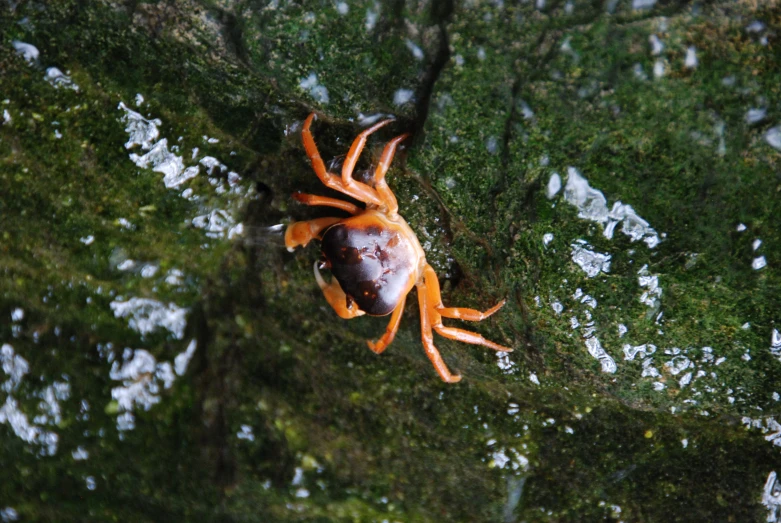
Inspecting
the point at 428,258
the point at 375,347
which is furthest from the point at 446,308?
the point at 375,347

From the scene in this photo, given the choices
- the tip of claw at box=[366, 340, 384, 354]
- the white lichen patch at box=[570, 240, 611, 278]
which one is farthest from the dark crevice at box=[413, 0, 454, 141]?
the tip of claw at box=[366, 340, 384, 354]

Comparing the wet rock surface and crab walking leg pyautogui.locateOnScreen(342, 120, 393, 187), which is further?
crab walking leg pyautogui.locateOnScreen(342, 120, 393, 187)

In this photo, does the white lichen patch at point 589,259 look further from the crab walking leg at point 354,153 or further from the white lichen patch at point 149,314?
the white lichen patch at point 149,314

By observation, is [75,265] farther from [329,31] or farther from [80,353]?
[329,31]

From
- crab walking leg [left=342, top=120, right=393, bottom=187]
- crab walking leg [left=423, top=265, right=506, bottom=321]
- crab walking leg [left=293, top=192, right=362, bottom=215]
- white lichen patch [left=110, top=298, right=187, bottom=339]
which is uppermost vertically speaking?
crab walking leg [left=342, top=120, right=393, bottom=187]

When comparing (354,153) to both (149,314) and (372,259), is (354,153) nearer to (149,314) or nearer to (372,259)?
(372,259)

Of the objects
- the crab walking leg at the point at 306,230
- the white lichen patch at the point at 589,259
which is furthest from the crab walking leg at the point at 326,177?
the white lichen patch at the point at 589,259

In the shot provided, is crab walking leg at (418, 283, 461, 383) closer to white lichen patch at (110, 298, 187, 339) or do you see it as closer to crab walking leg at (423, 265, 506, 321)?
crab walking leg at (423, 265, 506, 321)
